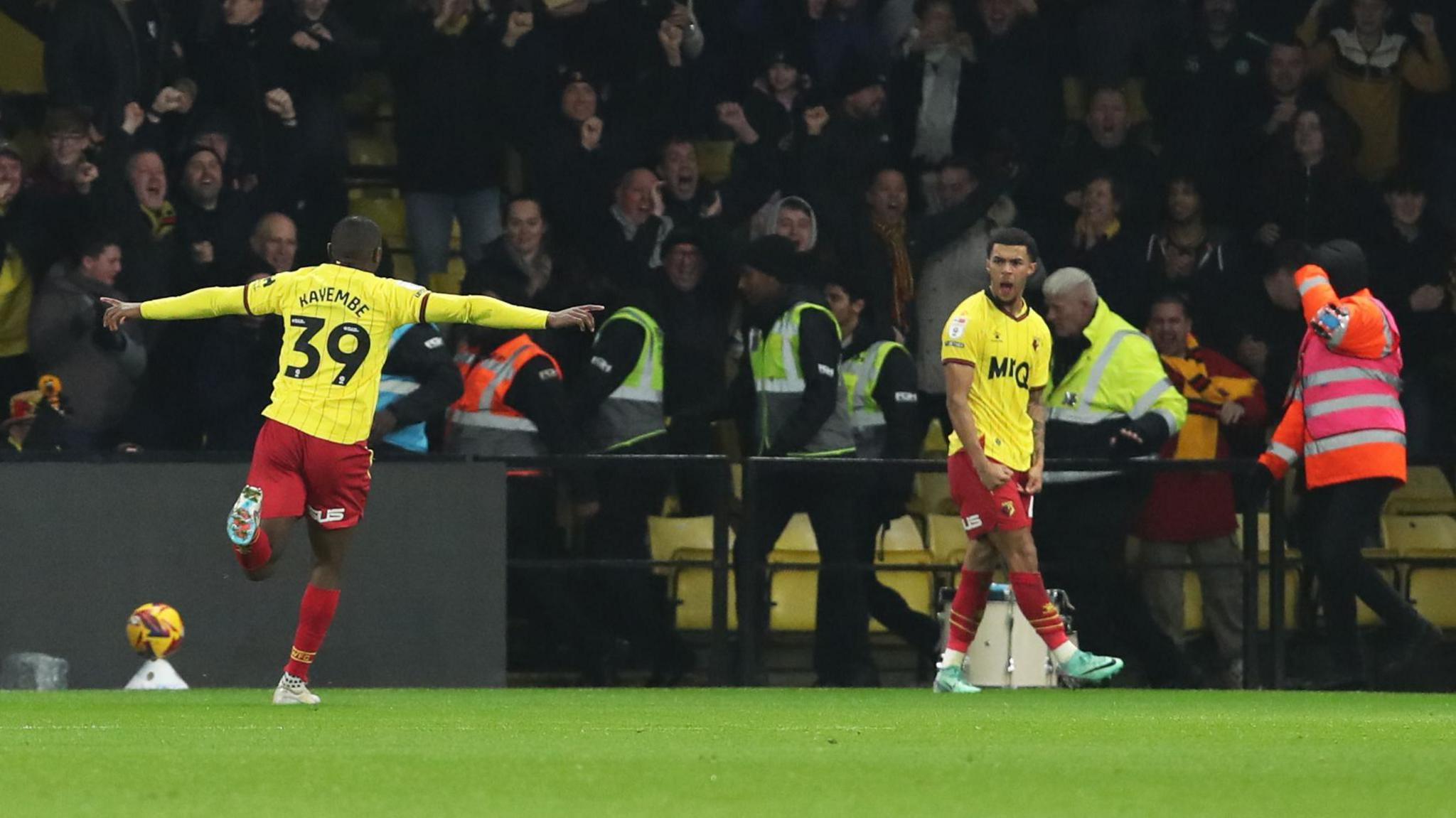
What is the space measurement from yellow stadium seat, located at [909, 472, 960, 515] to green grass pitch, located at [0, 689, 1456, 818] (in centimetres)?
223

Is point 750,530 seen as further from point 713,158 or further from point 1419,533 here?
point 1419,533

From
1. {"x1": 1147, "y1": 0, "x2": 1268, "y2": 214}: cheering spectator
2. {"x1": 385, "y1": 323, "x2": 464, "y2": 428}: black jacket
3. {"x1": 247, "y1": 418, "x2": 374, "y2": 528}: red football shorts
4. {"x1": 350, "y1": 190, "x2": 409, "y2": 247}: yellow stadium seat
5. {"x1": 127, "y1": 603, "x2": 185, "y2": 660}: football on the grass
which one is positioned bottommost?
{"x1": 127, "y1": 603, "x2": 185, "y2": 660}: football on the grass

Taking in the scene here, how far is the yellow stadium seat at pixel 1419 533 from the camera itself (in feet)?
47.6

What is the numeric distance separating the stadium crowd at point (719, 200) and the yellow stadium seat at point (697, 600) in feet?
0.42

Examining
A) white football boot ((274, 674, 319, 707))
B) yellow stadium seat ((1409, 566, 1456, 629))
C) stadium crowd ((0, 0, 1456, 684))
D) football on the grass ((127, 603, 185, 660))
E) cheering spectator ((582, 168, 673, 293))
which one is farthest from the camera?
cheering spectator ((582, 168, 673, 293))

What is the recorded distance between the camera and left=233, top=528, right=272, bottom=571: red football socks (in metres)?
10.8

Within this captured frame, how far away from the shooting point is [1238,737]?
365 inches

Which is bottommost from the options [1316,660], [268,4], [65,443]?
[1316,660]

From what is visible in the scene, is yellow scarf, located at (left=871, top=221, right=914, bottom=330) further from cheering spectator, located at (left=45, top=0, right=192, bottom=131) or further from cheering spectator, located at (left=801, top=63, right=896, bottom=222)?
cheering spectator, located at (left=45, top=0, right=192, bottom=131)

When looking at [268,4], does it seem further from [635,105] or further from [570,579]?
[570,579]

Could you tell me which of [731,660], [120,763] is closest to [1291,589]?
[731,660]

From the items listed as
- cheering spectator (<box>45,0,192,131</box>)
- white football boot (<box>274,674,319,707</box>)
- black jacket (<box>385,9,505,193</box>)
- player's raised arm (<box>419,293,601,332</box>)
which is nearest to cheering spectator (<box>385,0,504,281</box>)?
black jacket (<box>385,9,505,193</box>)

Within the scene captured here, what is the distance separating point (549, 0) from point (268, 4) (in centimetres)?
186

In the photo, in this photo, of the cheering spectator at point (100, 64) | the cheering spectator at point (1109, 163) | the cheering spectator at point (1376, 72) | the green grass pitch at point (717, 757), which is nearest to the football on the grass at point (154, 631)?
the green grass pitch at point (717, 757)
